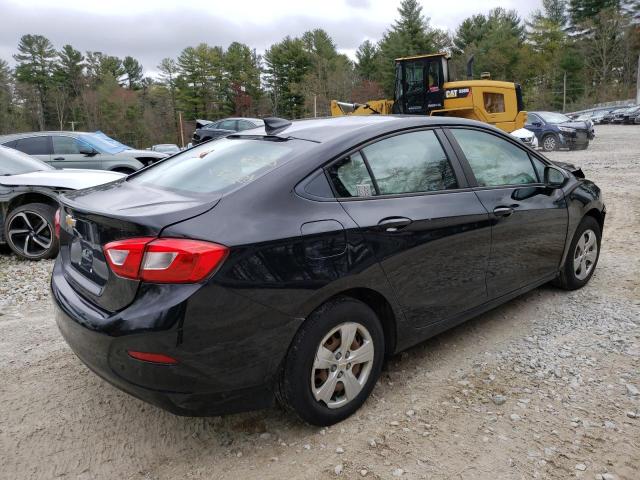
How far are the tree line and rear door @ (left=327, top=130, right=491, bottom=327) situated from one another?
154ft

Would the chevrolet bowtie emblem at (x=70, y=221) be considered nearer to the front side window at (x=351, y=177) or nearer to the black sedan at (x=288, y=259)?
the black sedan at (x=288, y=259)

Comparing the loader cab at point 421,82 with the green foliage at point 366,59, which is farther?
the green foliage at point 366,59

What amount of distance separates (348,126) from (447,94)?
12.8m

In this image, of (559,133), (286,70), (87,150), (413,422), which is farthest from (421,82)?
(286,70)

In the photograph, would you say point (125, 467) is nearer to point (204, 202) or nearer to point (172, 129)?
point (204, 202)

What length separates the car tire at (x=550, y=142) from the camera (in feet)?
61.8

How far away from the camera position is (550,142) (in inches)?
752

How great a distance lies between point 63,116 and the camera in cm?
6619

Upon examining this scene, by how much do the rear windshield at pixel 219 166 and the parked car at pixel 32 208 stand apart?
3215mm

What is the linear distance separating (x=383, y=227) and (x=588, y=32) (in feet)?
223

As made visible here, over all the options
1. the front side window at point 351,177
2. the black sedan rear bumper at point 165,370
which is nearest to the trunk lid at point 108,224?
the black sedan rear bumper at point 165,370

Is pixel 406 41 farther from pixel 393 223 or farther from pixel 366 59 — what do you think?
pixel 393 223

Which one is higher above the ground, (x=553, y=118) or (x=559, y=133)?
(x=553, y=118)

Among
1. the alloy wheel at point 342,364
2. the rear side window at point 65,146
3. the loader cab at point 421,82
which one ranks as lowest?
the alloy wheel at point 342,364
